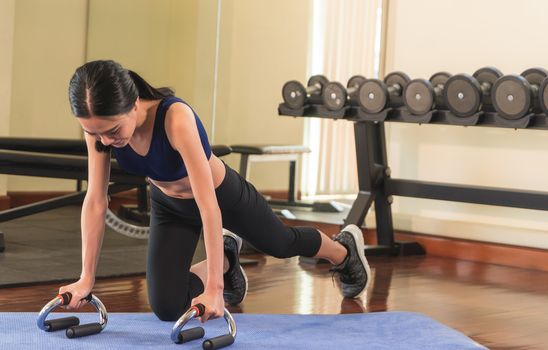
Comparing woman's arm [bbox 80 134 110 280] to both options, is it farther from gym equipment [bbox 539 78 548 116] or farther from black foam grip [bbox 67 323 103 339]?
gym equipment [bbox 539 78 548 116]

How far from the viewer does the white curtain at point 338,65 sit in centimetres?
493

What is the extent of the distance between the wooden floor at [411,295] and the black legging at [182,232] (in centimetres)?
34

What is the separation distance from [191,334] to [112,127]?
0.64 m

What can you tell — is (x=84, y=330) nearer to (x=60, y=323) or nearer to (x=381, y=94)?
(x=60, y=323)

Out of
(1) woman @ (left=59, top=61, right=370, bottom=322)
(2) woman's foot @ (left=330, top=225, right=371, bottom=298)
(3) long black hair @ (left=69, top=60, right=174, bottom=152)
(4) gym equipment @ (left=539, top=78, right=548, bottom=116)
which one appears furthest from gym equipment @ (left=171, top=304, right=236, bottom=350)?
(4) gym equipment @ (left=539, top=78, right=548, bottom=116)

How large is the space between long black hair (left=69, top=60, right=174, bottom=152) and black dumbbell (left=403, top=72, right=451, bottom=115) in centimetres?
224

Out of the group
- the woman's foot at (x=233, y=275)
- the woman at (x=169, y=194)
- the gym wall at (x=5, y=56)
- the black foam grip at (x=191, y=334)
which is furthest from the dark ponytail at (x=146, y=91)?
the gym wall at (x=5, y=56)

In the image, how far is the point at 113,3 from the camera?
19.1 ft

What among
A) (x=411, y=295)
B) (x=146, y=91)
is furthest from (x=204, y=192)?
(x=411, y=295)

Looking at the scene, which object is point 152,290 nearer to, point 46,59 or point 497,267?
point 497,267

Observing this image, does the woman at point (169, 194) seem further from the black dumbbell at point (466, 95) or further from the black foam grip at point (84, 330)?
the black dumbbell at point (466, 95)

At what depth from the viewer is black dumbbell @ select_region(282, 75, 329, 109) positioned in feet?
15.0

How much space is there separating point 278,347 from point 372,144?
2.18 meters

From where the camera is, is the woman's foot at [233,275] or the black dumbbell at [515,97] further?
the black dumbbell at [515,97]
